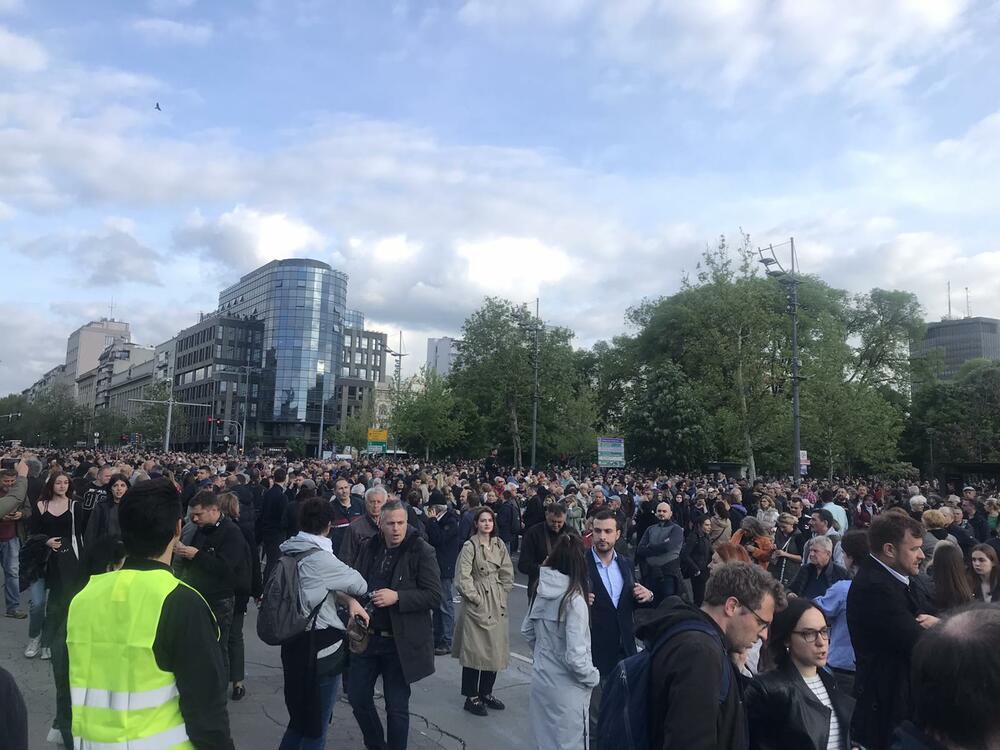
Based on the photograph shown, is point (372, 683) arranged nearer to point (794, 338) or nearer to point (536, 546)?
point (536, 546)

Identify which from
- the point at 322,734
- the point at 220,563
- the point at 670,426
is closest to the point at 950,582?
the point at 322,734

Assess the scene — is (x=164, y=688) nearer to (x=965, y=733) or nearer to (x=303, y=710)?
(x=303, y=710)

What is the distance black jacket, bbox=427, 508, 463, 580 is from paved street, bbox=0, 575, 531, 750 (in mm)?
2025

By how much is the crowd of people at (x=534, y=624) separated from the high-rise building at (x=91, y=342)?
17661 centimetres

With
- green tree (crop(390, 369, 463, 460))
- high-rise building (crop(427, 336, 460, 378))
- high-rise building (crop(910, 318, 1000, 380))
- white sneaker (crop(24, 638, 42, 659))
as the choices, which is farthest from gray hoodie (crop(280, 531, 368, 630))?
high-rise building (crop(910, 318, 1000, 380))

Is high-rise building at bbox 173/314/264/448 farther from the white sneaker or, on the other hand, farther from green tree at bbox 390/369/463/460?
the white sneaker

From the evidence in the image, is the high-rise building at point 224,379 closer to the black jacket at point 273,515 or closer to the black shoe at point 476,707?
the black jacket at point 273,515

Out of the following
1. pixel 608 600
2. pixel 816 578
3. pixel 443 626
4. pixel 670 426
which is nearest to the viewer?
pixel 608 600

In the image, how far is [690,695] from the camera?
2.35m

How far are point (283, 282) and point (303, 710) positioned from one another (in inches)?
4343

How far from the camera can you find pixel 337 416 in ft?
370

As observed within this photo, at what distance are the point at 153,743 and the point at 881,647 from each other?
10.9 feet

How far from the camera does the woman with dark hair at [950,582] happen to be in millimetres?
3986

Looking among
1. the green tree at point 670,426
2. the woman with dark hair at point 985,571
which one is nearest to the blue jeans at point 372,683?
the woman with dark hair at point 985,571
